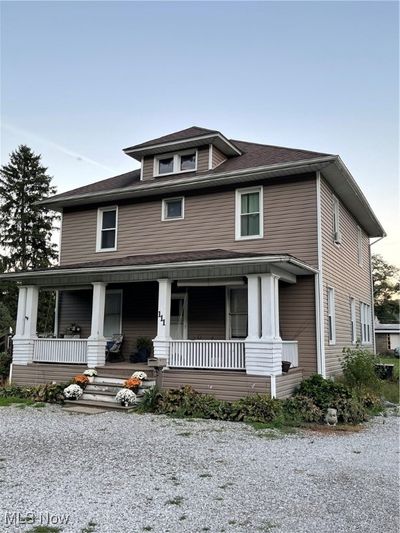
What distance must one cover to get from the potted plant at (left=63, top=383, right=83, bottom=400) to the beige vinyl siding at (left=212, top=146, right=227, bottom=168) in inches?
288

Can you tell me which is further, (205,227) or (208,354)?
(205,227)

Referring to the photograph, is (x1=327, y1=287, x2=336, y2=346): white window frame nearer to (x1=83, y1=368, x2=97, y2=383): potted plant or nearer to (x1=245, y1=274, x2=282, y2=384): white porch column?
(x1=245, y1=274, x2=282, y2=384): white porch column

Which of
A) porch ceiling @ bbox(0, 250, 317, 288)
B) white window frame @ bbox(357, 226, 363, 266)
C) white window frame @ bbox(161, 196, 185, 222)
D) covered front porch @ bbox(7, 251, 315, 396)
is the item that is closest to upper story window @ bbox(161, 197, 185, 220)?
white window frame @ bbox(161, 196, 185, 222)

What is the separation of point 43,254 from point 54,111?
18.3m

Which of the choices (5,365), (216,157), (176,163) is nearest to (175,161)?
(176,163)

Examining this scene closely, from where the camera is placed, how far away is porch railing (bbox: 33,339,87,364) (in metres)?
11.9

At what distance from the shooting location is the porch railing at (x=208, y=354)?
33.1 feet

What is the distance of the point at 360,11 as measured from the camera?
10.9 meters

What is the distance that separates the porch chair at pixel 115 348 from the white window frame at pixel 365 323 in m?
8.75

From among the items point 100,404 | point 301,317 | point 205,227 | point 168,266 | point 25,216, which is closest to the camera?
point 100,404

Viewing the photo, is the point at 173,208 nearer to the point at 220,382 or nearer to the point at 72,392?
the point at 220,382

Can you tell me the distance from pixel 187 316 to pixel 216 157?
488cm

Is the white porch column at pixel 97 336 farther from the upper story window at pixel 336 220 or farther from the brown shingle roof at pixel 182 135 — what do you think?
the upper story window at pixel 336 220

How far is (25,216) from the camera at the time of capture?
3142cm
